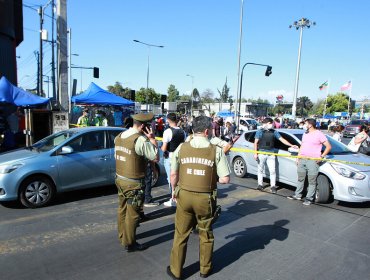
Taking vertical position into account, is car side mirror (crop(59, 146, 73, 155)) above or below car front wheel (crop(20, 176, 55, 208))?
above

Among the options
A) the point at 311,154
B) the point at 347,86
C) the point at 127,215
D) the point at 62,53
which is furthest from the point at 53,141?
the point at 347,86

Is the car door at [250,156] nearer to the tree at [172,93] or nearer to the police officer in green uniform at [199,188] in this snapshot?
the police officer in green uniform at [199,188]

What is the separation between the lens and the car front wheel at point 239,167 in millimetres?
8500

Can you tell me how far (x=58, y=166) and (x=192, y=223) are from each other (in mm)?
3631

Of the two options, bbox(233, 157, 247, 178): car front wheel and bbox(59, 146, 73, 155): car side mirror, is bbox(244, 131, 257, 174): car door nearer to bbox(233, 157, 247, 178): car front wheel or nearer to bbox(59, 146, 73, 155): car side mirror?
bbox(233, 157, 247, 178): car front wheel

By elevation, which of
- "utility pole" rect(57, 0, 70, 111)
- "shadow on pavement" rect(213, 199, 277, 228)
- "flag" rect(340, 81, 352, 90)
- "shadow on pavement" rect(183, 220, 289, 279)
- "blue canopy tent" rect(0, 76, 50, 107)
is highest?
"flag" rect(340, 81, 352, 90)

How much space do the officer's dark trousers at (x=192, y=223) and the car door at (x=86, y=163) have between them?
11.4 ft

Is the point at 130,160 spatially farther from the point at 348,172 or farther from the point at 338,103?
the point at 338,103

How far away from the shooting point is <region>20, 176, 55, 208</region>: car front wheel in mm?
5508

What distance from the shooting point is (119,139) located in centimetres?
392

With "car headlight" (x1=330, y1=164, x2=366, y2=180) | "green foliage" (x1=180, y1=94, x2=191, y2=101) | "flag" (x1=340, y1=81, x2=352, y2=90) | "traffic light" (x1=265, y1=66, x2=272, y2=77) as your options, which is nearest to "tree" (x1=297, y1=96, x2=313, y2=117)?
"flag" (x1=340, y1=81, x2=352, y2=90)

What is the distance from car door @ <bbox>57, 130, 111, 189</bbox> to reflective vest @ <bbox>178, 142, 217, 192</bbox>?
3603 millimetres

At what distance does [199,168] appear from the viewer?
121 inches

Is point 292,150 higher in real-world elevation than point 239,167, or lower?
higher
